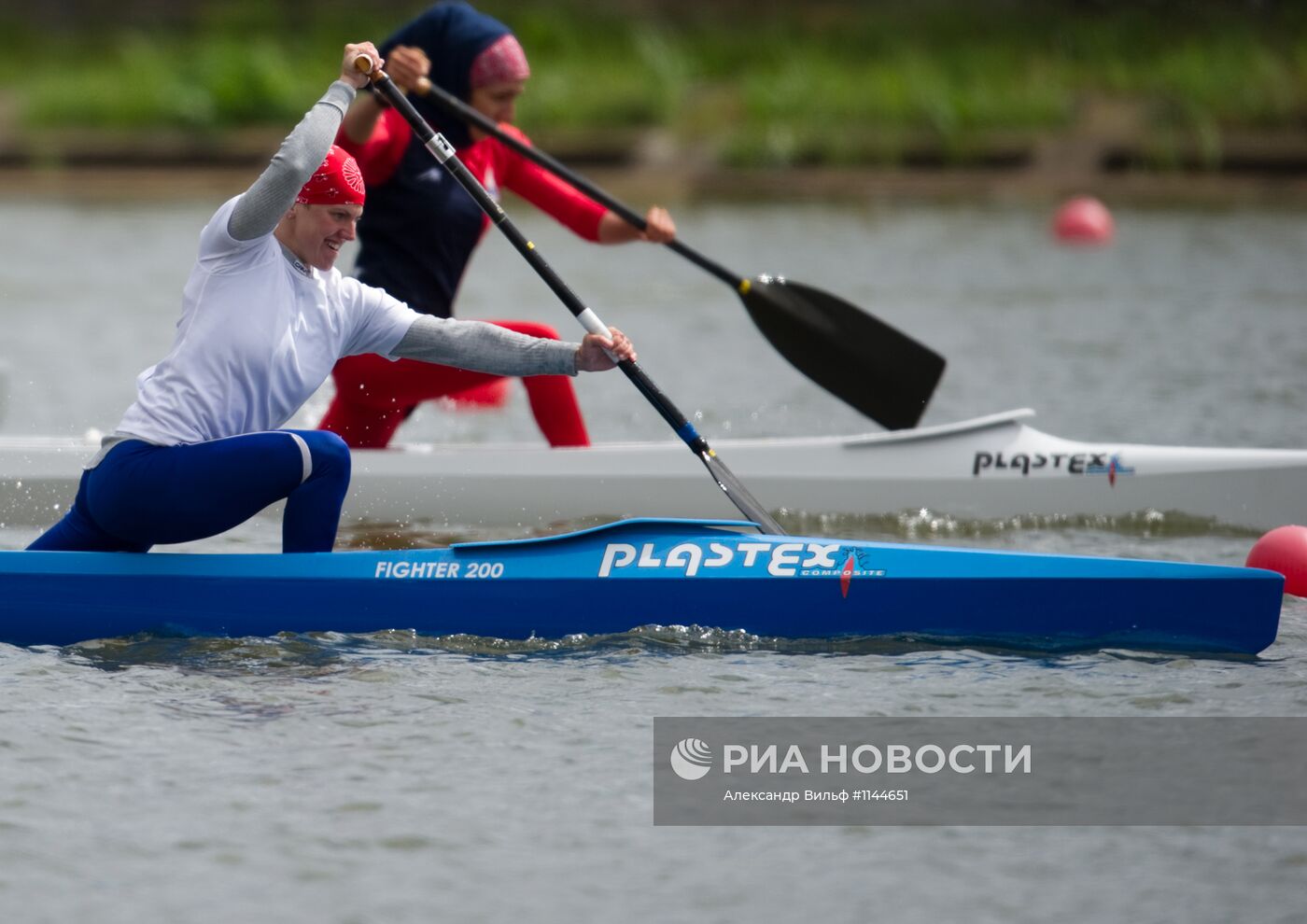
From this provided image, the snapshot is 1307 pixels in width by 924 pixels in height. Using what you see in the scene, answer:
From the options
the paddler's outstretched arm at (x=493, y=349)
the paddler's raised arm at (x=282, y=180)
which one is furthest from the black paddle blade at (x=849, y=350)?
the paddler's raised arm at (x=282, y=180)

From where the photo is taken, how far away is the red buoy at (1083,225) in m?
15.3

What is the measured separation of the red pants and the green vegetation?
12.1 meters

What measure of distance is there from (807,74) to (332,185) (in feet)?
52.9

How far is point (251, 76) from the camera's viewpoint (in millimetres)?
20531

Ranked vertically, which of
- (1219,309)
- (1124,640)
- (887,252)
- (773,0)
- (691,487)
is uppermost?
(773,0)

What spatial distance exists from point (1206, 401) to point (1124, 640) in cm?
483

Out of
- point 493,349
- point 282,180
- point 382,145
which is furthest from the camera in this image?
point 382,145

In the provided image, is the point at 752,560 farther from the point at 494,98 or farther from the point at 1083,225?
the point at 1083,225

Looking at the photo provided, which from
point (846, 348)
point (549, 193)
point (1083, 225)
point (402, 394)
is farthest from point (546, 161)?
point (1083, 225)

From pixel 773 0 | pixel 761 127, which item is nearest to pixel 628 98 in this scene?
pixel 761 127

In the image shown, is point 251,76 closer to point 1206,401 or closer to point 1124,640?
point 1206,401

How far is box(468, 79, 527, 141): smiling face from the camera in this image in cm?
658

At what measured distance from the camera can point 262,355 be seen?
15.3ft

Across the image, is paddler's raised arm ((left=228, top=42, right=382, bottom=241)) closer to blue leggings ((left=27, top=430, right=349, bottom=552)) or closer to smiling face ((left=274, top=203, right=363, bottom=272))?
smiling face ((left=274, top=203, right=363, bottom=272))
